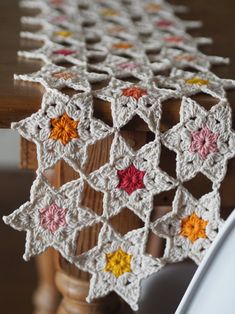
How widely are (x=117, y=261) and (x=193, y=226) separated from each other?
11 cm

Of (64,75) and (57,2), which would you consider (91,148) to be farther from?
(57,2)

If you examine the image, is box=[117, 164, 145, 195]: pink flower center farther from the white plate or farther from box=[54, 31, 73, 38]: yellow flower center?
box=[54, 31, 73, 38]: yellow flower center

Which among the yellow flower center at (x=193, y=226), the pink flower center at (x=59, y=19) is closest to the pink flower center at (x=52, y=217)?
the yellow flower center at (x=193, y=226)

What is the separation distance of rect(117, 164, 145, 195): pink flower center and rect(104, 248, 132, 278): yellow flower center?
3.4 inches

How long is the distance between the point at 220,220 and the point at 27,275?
95 cm

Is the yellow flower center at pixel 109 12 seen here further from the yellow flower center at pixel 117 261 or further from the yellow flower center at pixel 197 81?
the yellow flower center at pixel 117 261

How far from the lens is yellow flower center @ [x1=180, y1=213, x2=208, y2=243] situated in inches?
35.3

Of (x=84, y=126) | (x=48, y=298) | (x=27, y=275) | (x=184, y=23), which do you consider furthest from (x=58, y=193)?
(x=27, y=275)

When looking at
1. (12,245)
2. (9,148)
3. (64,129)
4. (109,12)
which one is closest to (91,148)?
(64,129)

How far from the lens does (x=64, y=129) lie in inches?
32.8

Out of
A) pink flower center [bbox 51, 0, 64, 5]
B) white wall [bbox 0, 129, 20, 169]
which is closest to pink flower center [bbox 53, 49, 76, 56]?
pink flower center [bbox 51, 0, 64, 5]

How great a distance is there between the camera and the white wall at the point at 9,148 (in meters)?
2.01

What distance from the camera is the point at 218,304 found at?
0.80 m

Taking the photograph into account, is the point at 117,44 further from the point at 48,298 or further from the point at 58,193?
the point at 48,298
